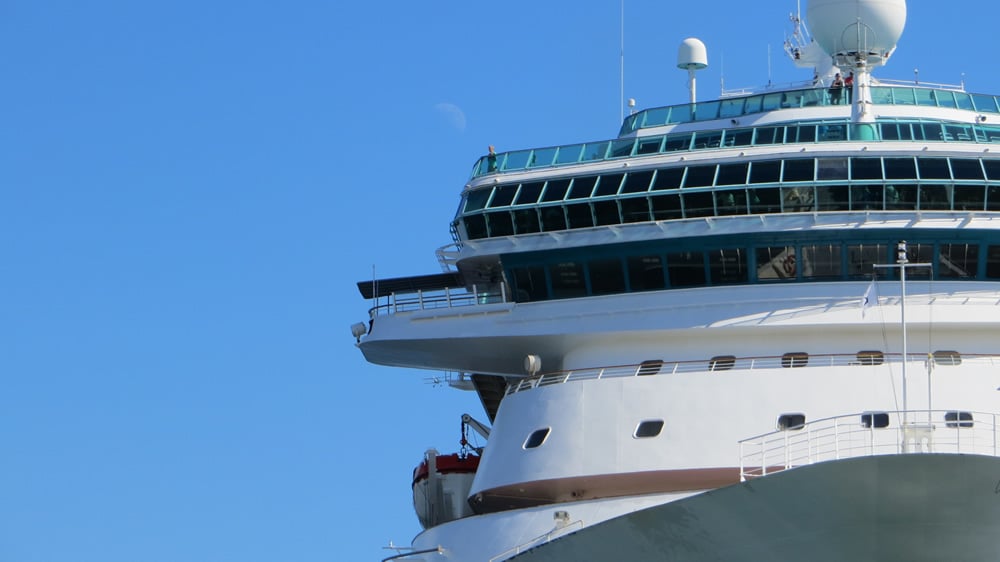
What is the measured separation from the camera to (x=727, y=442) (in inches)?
1270

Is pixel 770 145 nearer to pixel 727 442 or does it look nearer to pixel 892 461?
pixel 727 442

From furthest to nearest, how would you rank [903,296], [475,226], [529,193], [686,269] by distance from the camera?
1. [475,226]
2. [529,193]
3. [686,269]
4. [903,296]

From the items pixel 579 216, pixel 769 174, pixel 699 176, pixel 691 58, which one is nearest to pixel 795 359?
pixel 769 174

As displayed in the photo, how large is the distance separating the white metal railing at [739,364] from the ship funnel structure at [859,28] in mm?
7669

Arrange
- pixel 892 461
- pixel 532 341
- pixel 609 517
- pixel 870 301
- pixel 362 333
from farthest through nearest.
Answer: pixel 362 333 < pixel 532 341 < pixel 870 301 < pixel 609 517 < pixel 892 461

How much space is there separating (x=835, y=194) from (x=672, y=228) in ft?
9.74

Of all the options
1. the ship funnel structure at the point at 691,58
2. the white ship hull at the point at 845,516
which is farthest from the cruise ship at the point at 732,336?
the ship funnel structure at the point at 691,58

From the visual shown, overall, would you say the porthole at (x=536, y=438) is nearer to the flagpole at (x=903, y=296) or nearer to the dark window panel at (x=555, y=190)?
the dark window panel at (x=555, y=190)

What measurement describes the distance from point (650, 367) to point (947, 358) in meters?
5.19

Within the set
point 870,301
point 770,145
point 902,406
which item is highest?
point 770,145

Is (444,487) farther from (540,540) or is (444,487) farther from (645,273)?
(540,540)

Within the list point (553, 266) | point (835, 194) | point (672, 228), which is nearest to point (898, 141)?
point (835, 194)

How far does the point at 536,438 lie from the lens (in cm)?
3419

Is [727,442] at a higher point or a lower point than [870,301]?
lower
